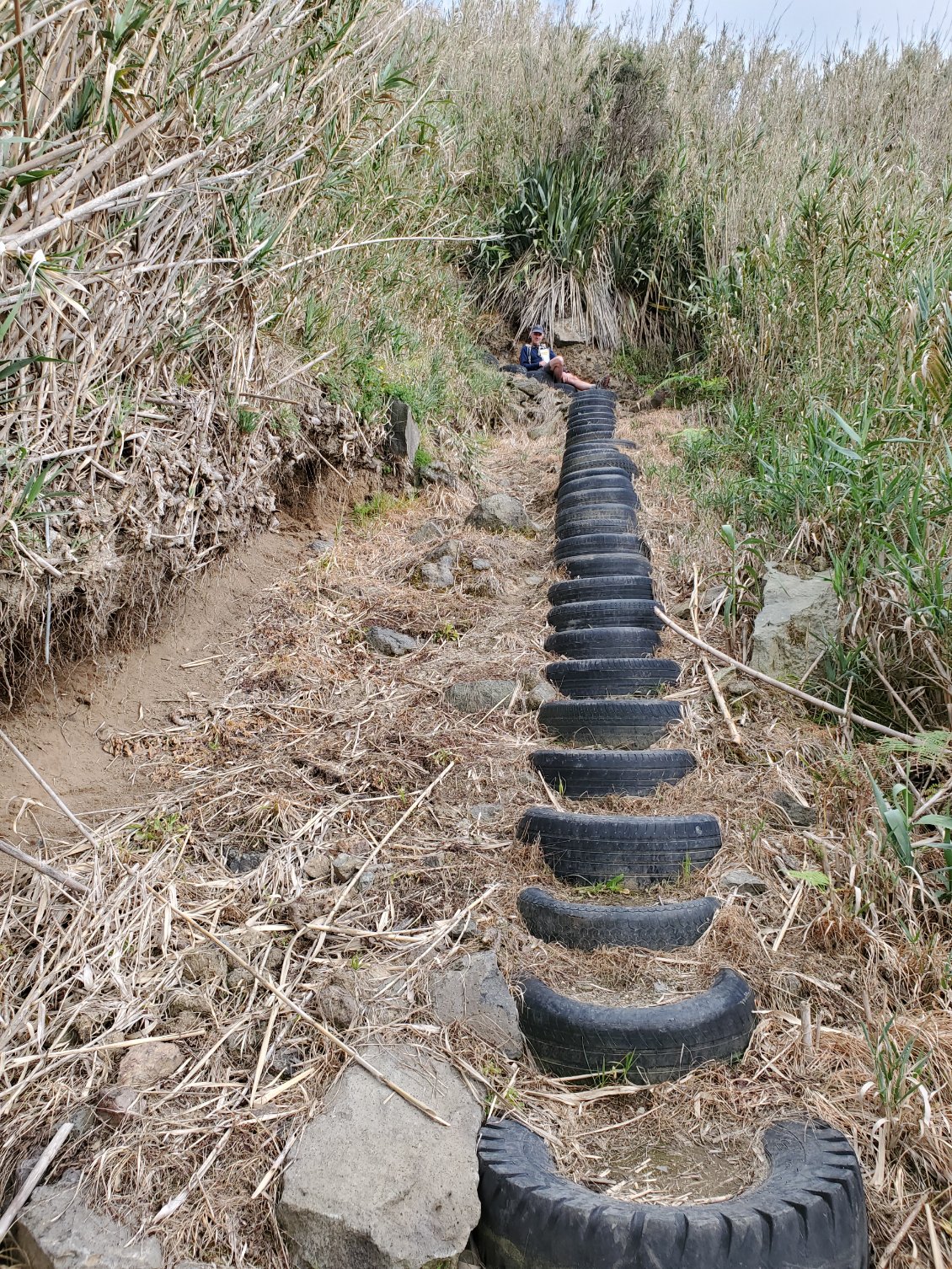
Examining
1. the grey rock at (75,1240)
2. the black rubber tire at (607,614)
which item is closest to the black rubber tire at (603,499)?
the black rubber tire at (607,614)

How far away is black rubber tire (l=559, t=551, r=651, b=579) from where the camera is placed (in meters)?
4.40

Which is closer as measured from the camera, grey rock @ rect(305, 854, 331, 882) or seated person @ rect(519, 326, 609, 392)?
grey rock @ rect(305, 854, 331, 882)

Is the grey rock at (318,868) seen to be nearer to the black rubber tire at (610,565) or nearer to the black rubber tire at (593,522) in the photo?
the black rubber tire at (610,565)

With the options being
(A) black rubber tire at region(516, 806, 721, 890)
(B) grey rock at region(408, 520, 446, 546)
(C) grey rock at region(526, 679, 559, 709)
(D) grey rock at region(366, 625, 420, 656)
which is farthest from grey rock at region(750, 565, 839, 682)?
(B) grey rock at region(408, 520, 446, 546)

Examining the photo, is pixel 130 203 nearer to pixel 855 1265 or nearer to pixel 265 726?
pixel 265 726

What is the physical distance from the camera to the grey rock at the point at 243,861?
8.91ft

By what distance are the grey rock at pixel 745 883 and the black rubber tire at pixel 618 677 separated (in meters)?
0.96

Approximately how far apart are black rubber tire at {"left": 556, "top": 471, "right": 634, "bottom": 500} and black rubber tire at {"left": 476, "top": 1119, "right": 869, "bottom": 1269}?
3670 millimetres

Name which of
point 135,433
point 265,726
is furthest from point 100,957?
point 135,433

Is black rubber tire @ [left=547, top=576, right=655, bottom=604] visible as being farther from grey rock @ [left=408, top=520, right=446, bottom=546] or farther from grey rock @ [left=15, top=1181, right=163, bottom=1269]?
grey rock @ [left=15, top=1181, right=163, bottom=1269]

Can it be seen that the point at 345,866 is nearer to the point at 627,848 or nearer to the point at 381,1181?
the point at 627,848

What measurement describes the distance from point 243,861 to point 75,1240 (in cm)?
109

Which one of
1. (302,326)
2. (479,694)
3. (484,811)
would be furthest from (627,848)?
(302,326)

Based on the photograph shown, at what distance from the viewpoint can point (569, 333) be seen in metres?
8.61
